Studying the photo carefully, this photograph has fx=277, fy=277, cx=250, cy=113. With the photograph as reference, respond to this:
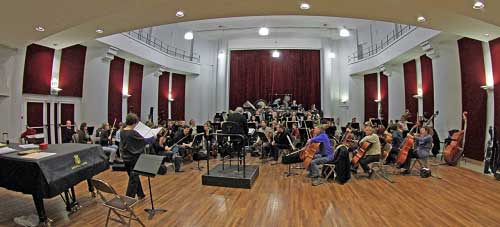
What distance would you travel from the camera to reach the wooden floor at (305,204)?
3873 mm

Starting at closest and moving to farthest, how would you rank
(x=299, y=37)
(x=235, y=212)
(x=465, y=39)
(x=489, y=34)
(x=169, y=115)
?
(x=235, y=212) → (x=489, y=34) → (x=465, y=39) → (x=169, y=115) → (x=299, y=37)

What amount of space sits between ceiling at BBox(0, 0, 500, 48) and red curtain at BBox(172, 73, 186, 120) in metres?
8.77

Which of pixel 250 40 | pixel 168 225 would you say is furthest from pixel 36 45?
pixel 250 40

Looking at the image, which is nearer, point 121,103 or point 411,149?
point 411,149

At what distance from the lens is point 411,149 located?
6.55 metres

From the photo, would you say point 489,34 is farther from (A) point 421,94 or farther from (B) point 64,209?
(B) point 64,209

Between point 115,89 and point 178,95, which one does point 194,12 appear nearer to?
point 115,89

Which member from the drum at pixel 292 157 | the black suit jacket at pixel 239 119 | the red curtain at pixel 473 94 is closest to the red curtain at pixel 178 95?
the black suit jacket at pixel 239 119

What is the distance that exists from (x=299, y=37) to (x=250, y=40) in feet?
9.63

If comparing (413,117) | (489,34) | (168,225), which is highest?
(489,34)

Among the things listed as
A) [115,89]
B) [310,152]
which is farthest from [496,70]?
[115,89]

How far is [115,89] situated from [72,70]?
1.97 meters

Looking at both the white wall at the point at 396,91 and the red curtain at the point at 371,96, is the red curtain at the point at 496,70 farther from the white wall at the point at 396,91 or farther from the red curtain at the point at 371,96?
the red curtain at the point at 371,96

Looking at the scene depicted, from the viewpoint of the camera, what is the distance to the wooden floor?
12.7 feet
